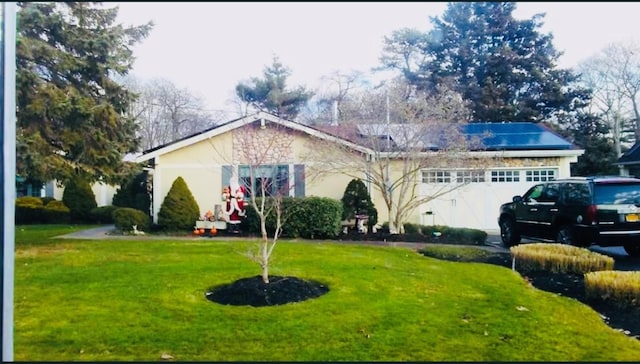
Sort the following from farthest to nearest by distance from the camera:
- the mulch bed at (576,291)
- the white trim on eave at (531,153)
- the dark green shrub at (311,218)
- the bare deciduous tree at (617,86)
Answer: the dark green shrub at (311,218) < the white trim on eave at (531,153) < the bare deciduous tree at (617,86) < the mulch bed at (576,291)

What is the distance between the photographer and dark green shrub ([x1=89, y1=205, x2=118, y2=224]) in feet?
9.99

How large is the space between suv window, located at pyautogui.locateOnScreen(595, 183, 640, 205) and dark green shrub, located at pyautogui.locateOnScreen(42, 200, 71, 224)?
353 cm

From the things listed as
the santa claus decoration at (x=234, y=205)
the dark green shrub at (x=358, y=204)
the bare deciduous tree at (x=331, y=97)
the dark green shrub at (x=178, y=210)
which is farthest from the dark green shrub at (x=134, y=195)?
the dark green shrub at (x=358, y=204)

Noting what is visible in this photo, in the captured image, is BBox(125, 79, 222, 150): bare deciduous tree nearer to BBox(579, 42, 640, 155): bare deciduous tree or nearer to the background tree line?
the background tree line

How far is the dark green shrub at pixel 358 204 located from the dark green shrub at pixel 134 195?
178cm

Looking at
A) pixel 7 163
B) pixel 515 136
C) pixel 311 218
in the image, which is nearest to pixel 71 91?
pixel 7 163

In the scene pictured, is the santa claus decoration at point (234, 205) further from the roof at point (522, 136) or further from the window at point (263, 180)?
the roof at point (522, 136)

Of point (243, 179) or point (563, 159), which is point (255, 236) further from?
point (563, 159)

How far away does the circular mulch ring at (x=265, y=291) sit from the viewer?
2.65m

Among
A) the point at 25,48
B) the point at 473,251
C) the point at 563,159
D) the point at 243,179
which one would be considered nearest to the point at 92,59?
the point at 25,48

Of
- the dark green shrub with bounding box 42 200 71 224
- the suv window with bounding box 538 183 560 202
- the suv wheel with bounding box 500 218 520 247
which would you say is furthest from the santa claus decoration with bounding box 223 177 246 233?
the suv window with bounding box 538 183 560 202

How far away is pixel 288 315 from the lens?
7.90 ft

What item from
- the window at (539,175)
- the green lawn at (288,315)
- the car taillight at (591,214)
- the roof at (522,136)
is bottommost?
the green lawn at (288,315)

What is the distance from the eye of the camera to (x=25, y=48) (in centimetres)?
228
